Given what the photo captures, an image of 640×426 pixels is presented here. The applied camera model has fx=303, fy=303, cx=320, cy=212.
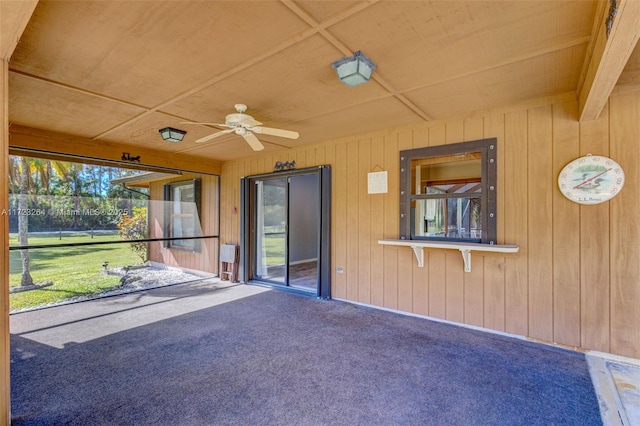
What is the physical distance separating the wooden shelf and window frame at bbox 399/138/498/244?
0.51 ft

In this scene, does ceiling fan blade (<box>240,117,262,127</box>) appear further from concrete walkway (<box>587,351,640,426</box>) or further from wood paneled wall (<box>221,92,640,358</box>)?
concrete walkway (<box>587,351,640,426</box>)

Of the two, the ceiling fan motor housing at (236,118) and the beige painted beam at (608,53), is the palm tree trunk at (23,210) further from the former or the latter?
the beige painted beam at (608,53)

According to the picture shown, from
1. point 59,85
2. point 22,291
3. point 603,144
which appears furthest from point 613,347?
point 22,291

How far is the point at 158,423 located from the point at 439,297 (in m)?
2.97

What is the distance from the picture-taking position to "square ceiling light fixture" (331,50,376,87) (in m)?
2.18

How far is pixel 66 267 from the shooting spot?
4359 millimetres

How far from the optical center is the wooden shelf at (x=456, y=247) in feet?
9.81

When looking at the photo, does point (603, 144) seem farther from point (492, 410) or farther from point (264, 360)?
point (264, 360)

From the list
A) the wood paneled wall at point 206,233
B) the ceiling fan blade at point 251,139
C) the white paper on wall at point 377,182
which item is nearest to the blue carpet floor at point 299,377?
the white paper on wall at point 377,182

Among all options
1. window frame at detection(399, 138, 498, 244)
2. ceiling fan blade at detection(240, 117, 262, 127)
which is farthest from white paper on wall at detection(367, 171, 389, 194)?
ceiling fan blade at detection(240, 117, 262, 127)

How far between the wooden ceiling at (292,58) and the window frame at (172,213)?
2.11 metres

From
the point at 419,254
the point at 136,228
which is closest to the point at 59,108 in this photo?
the point at 136,228

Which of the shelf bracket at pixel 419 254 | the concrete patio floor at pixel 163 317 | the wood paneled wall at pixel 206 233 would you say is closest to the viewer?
the concrete patio floor at pixel 163 317

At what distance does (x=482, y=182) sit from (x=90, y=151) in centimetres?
527
